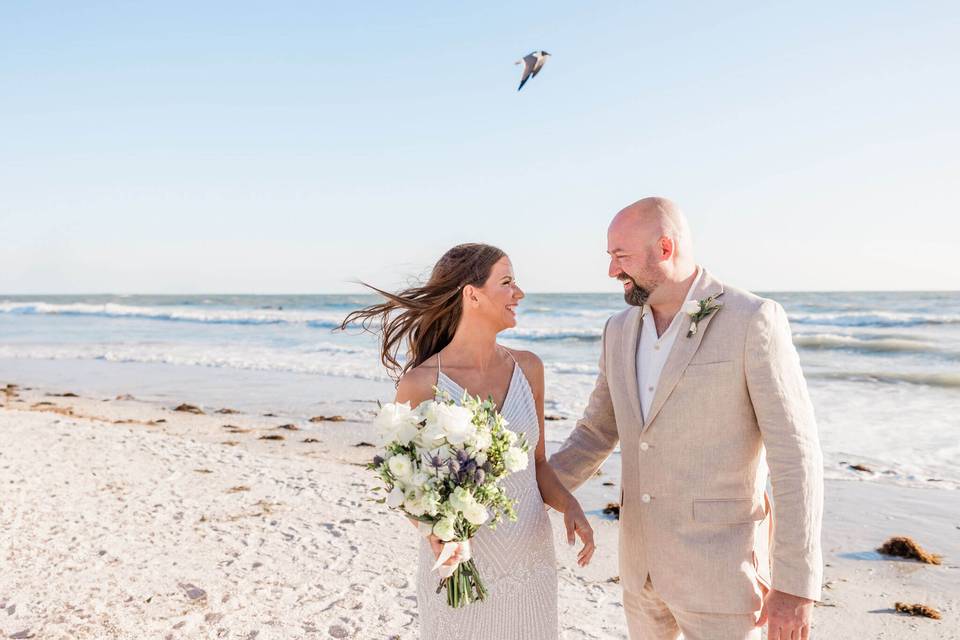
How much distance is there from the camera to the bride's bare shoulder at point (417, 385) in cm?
315

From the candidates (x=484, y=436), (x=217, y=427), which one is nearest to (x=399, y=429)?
(x=484, y=436)

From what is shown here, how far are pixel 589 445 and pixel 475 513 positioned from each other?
110cm

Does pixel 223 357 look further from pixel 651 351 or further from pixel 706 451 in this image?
pixel 706 451

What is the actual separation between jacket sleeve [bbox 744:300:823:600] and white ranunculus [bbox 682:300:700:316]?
0.63 ft

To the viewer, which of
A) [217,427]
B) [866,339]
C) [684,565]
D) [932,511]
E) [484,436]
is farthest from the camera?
[866,339]

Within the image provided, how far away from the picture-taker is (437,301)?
3455 mm

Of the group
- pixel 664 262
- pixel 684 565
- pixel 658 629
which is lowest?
pixel 658 629

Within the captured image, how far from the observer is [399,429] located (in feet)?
8.19

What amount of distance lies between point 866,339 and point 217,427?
21.2 m

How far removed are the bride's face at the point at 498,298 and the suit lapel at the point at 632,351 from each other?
535 mm

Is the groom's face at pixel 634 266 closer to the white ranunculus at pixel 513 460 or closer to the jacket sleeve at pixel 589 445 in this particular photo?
the jacket sleeve at pixel 589 445

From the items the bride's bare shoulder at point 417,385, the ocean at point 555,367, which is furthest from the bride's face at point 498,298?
the ocean at point 555,367

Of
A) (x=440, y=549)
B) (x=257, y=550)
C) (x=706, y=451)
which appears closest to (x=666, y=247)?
(x=706, y=451)

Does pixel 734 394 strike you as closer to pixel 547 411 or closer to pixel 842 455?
pixel 842 455
